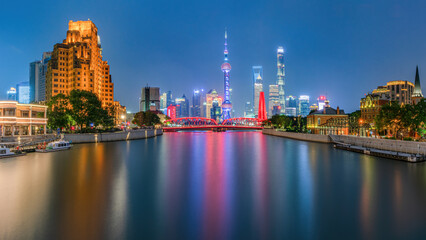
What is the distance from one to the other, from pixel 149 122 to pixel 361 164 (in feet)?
308

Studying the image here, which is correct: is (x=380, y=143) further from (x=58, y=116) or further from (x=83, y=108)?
(x=58, y=116)

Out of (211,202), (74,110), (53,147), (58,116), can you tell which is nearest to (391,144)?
(211,202)

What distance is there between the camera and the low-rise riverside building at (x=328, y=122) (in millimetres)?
73688

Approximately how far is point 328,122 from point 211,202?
69980 mm

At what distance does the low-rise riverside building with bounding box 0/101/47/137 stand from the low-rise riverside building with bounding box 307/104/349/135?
72.6 metres

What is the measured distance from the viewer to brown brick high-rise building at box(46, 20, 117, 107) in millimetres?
101188

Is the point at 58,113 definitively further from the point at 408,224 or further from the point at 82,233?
the point at 408,224

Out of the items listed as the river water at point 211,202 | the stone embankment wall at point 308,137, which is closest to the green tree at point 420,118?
the river water at point 211,202

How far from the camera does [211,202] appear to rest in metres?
19.1

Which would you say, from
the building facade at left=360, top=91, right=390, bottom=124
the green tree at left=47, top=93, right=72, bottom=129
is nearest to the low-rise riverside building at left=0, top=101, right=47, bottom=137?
the green tree at left=47, top=93, right=72, bottom=129

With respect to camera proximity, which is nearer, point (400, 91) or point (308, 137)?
point (308, 137)

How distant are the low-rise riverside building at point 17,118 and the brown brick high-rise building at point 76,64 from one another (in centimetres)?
3975

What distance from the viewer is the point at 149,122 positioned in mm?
116375

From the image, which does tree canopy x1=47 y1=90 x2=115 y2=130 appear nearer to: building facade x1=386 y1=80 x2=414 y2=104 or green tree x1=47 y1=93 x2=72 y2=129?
green tree x1=47 y1=93 x2=72 y2=129
